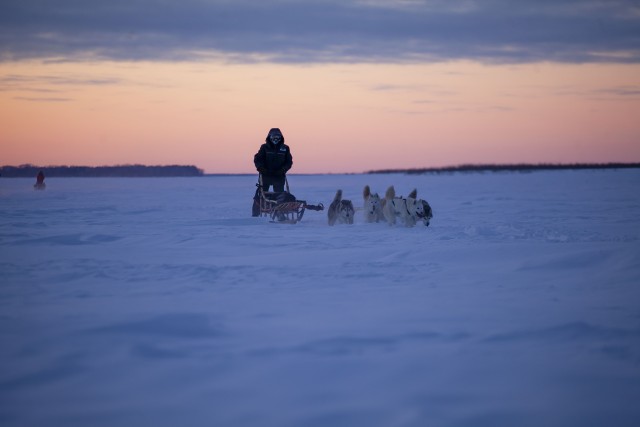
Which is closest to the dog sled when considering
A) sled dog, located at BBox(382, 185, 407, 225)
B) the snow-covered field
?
sled dog, located at BBox(382, 185, 407, 225)

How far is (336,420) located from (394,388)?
0.39m

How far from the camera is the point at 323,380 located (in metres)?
2.82

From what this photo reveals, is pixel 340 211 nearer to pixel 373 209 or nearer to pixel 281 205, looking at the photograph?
pixel 373 209

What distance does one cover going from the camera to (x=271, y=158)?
11156 millimetres

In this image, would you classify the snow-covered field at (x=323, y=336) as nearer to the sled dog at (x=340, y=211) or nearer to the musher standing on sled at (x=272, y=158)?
the sled dog at (x=340, y=211)

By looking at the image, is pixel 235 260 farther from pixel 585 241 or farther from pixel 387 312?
pixel 585 241

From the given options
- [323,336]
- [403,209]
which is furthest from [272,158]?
[323,336]

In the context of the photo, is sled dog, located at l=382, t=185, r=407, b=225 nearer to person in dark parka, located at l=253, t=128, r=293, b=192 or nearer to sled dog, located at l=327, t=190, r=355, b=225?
sled dog, located at l=327, t=190, r=355, b=225

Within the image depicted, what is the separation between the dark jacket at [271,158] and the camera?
11.1 m

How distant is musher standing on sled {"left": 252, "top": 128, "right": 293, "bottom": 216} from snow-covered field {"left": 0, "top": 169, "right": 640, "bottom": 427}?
437 cm

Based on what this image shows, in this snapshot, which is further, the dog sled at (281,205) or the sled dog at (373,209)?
A: the sled dog at (373,209)

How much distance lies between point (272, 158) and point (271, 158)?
0.02 metres

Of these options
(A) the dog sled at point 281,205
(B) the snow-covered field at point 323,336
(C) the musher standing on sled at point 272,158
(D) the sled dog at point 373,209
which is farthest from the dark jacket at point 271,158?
(B) the snow-covered field at point 323,336

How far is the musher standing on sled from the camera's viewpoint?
36.4 ft
